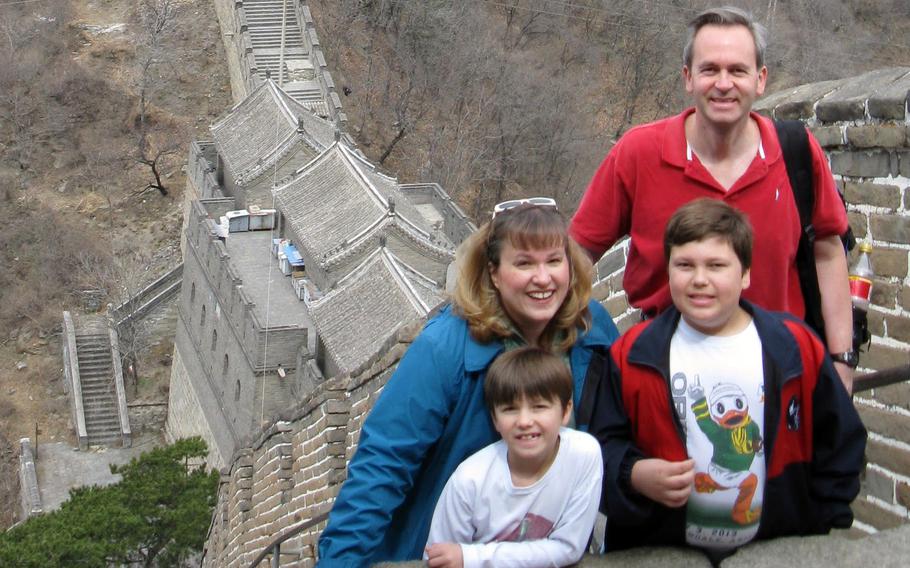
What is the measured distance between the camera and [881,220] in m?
6.06

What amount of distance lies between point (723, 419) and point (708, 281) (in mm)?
392

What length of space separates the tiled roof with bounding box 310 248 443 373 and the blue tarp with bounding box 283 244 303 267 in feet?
8.68

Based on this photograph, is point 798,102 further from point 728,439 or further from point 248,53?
point 248,53

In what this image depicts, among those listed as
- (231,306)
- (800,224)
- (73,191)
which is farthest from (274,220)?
(800,224)

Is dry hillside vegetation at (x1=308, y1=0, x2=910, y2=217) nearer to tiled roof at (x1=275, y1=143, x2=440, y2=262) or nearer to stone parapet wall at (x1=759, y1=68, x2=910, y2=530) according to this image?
tiled roof at (x1=275, y1=143, x2=440, y2=262)

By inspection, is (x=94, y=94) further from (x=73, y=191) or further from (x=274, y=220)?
(x=274, y=220)

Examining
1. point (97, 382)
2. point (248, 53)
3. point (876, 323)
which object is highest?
point (876, 323)

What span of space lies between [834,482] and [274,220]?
25.0 metres

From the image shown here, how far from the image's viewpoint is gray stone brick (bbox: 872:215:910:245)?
595 centimetres

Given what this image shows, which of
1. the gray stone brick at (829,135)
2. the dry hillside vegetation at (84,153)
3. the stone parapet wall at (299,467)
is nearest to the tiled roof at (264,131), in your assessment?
the dry hillside vegetation at (84,153)

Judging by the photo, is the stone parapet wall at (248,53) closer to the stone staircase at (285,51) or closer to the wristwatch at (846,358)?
the stone staircase at (285,51)

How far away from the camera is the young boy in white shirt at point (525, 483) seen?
160 inches

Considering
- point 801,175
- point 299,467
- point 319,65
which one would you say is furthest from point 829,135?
point 319,65

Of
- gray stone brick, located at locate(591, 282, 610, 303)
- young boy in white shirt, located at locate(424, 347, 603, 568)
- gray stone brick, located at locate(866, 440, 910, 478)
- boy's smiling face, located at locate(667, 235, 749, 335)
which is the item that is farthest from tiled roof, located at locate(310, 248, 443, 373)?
boy's smiling face, located at locate(667, 235, 749, 335)
